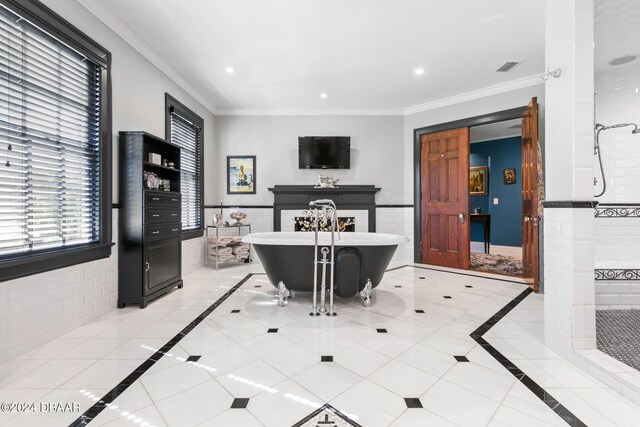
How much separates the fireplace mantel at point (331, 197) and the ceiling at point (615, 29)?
3195 mm

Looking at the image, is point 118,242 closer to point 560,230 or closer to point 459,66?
point 560,230

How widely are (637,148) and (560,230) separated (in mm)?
2383

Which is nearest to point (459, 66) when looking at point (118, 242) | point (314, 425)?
point (314, 425)

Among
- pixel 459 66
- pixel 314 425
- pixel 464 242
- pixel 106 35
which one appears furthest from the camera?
pixel 464 242

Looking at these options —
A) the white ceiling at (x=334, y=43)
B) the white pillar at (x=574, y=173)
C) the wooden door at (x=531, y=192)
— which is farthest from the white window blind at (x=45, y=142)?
the wooden door at (x=531, y=192)

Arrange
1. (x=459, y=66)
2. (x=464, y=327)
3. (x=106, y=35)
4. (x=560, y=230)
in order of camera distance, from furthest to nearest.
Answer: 1. (x=459, y=66)
2. (x=106, y=35)
3. (x=464, y=327)
4. (x=560, y=230)

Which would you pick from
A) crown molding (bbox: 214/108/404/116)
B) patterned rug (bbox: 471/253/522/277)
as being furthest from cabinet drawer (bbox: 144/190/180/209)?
patterned rug (bbox: 471/253/522/277)

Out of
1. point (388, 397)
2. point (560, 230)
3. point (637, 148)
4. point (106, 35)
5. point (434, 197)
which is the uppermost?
point (106, 35)

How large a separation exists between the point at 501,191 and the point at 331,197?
4486 mm

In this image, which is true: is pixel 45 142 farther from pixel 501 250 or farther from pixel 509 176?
pixel 509 176

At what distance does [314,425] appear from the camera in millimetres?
1366

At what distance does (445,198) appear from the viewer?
4.99m

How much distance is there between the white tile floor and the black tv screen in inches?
118

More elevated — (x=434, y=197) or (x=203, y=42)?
(x=203, y=42)
